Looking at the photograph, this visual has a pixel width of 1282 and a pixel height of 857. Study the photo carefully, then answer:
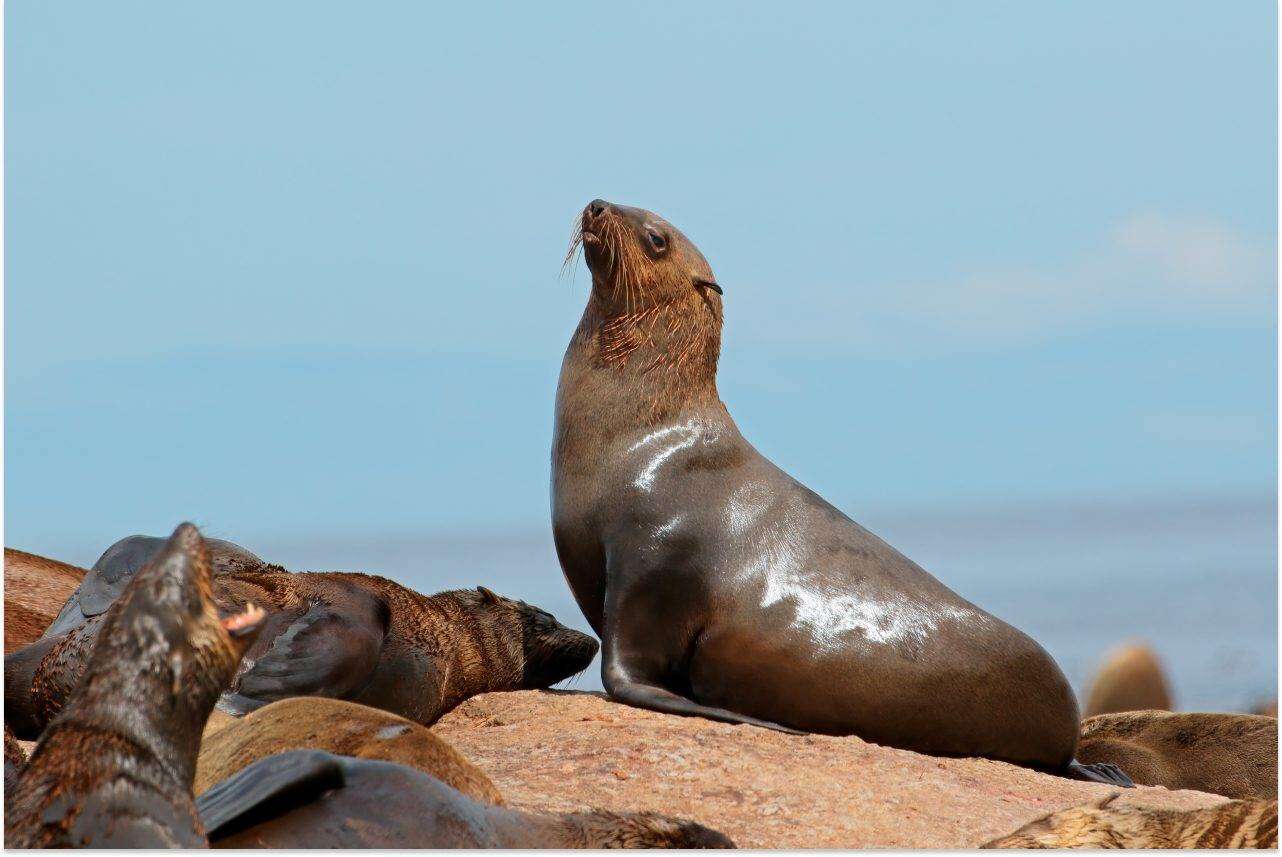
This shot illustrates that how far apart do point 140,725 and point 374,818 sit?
684 millimetres

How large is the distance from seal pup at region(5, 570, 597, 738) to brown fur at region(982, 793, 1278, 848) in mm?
3736

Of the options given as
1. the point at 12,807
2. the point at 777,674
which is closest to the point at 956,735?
the point at 777,674

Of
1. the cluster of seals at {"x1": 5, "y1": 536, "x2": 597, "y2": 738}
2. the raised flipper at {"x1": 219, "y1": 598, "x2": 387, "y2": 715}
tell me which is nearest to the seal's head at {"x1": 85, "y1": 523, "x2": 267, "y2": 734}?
the cluster of seals at {"x1": 5, "y1": 536, "x2": 597, "y2": 738}

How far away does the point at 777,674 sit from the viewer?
829cm

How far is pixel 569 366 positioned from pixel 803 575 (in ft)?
5.51

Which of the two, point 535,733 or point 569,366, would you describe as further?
point 569,366

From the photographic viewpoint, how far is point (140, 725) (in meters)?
4.25

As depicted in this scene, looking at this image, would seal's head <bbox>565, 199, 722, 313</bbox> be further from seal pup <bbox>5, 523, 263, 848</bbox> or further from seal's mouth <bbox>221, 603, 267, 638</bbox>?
seal's mouth <bbox>221, 603, 267, 638</bbox>

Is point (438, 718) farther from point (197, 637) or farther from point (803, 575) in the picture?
point (197, 637)

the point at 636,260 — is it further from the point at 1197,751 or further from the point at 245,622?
the point at 245,622

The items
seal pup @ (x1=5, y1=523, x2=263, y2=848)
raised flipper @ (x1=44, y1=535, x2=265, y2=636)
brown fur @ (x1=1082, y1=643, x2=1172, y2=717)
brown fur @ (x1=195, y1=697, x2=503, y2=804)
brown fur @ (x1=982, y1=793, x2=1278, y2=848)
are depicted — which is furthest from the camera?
brown fur @ (x1=1082, y1=643, x2=1172, y2=717)

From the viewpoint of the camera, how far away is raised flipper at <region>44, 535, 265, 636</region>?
821 centimetres

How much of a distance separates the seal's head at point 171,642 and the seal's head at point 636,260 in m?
4.72

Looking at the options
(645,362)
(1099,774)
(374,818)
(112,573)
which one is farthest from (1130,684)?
(374,818)
